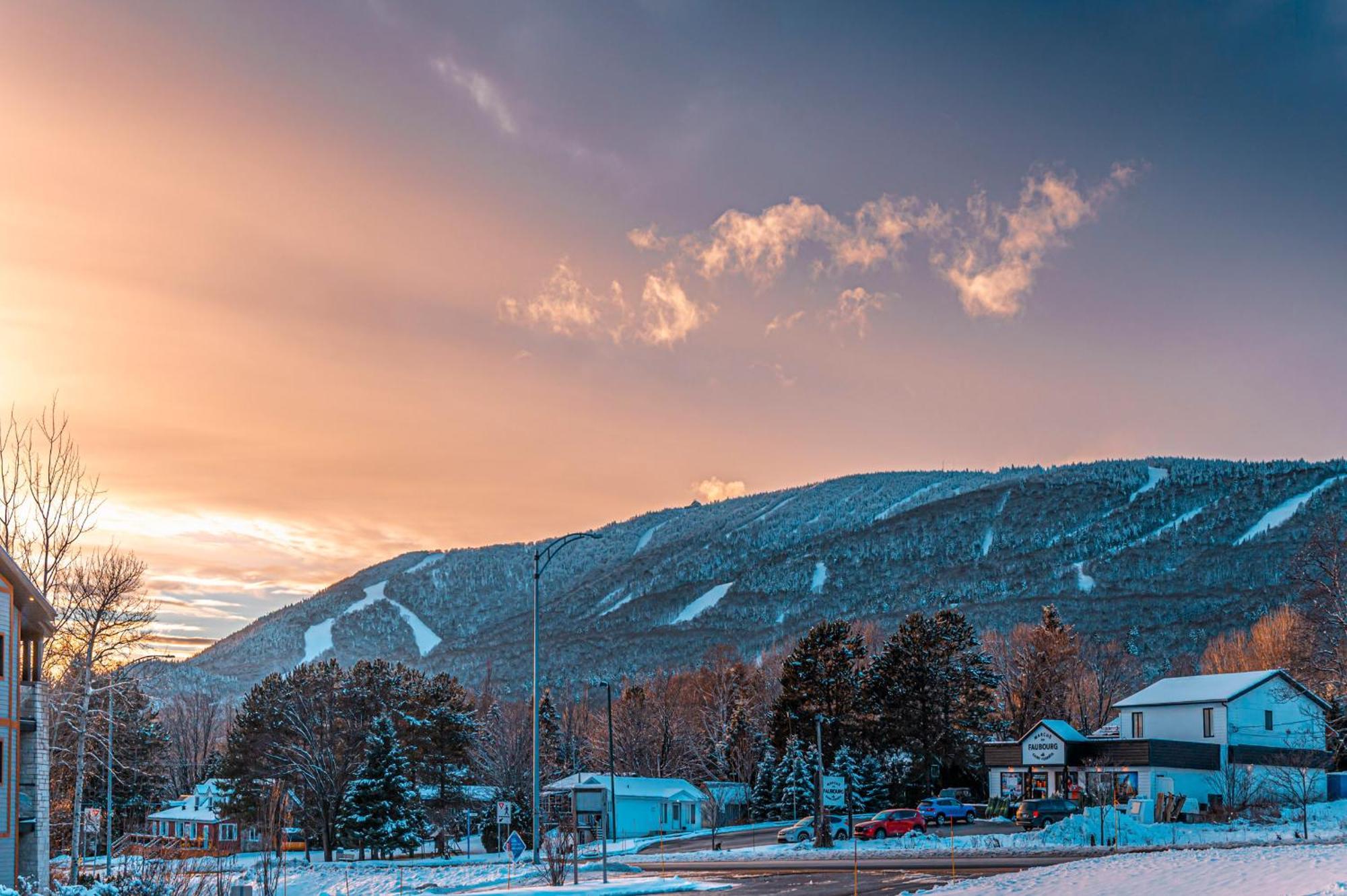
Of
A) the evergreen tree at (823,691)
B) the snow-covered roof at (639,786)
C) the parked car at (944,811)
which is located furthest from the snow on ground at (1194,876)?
the evergreen tree at (823,691)

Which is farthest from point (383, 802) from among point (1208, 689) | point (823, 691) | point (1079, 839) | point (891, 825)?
point (1208, 689)

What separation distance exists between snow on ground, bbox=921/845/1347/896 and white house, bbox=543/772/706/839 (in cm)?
4623

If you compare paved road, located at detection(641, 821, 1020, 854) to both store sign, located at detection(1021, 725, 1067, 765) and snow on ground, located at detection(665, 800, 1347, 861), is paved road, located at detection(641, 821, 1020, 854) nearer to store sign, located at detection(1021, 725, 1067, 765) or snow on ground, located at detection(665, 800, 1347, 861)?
snow on ground, located at detection(665, 800, 1347, 861)

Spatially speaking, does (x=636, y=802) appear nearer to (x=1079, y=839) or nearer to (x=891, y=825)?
(x=891, y=825)

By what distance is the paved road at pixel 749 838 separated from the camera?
58.3 metres

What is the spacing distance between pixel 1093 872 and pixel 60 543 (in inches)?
1388

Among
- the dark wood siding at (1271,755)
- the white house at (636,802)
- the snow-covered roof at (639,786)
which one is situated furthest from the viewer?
the snow-covered roof at (639,786)

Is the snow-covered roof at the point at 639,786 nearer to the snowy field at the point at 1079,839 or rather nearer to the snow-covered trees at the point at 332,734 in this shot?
the snow-covered trees at the point at 332,734

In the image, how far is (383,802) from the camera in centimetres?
6888

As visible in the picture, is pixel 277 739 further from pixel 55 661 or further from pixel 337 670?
pixel 55 661

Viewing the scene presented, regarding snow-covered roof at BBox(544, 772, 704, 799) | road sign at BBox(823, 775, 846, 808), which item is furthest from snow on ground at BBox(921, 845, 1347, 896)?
snow-covered roof at BBox(544, 772, 704, 799)

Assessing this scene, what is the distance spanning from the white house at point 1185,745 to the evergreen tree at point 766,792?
56.6 feet

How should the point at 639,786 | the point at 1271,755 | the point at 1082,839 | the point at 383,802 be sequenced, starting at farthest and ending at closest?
the point at 639,786 → the point at 383,802 → the point at 1271,755 → the point at 1082,839

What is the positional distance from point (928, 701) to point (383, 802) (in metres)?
38.5
